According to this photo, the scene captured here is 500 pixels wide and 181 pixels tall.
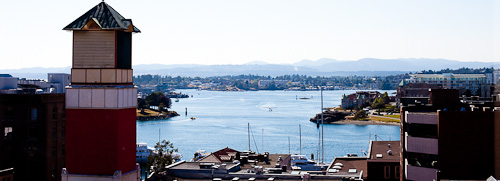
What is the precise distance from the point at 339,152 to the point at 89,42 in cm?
4694

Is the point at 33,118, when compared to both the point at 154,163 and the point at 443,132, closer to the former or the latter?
the point at 154,163

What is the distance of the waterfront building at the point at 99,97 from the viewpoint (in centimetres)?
463

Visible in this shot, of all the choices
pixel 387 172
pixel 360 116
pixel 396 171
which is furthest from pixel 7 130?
pixel 360 116

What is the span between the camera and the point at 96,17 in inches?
184

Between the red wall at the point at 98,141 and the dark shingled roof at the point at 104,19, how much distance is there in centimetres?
69

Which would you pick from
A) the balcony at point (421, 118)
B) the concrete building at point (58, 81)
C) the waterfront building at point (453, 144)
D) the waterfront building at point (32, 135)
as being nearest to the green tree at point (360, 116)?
the concrete building at point (58, 81)

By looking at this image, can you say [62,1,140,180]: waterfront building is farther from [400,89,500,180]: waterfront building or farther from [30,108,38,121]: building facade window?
[30,108,38,121]: building facade window

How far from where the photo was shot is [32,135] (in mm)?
21641

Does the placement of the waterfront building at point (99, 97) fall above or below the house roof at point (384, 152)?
above

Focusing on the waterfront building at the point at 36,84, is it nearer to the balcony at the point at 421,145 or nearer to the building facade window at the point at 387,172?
the building facade window at the point at 387,172

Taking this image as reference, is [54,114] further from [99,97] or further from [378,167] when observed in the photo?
[99,97]

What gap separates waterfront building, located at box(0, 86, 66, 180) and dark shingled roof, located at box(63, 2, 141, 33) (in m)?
17.8

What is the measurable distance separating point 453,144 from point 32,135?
606 inches

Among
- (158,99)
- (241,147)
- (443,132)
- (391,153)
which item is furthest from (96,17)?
(158,99)
